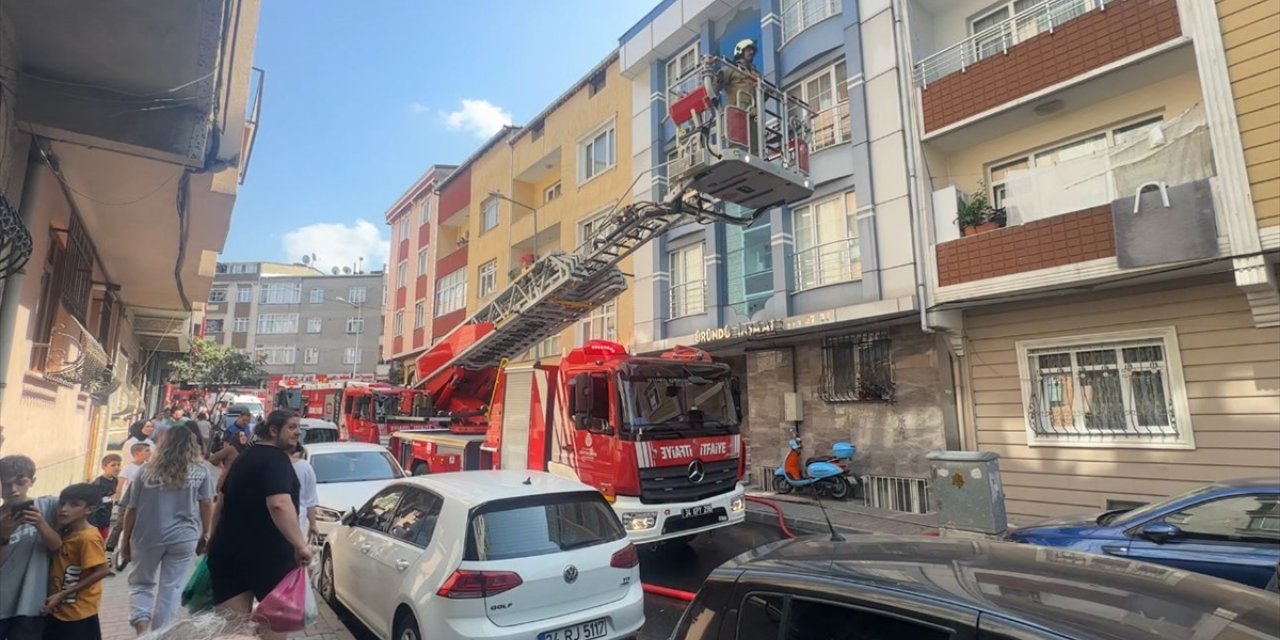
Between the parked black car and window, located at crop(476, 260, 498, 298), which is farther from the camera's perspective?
window, located at crop(476, 260, 498, 298)

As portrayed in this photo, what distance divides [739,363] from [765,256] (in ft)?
9.20

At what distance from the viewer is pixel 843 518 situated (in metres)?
10.3

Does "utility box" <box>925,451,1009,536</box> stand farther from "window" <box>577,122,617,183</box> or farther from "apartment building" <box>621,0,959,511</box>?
"window" <box>577,122,617,183</box>

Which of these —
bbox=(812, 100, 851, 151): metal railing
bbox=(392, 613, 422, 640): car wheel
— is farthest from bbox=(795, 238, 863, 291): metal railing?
bbox=(392, 613, 422, 640): car wheel

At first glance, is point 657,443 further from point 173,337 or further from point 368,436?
point 173,337

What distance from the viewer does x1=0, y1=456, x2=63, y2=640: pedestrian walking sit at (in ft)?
10.7

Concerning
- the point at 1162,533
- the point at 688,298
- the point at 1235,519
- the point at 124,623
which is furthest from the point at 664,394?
the point at 688,298

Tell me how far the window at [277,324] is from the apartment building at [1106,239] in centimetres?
6362

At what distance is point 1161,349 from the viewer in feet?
28.4

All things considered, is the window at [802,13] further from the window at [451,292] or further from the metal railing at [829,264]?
the window at [451,292]

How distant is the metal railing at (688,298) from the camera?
49.4ft

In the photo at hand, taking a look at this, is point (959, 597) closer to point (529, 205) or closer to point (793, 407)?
point (793, 407)

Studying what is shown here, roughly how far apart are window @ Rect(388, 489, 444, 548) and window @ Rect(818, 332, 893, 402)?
9069 mm

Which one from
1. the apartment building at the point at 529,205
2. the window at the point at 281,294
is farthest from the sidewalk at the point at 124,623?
the window at the point at 281,294
